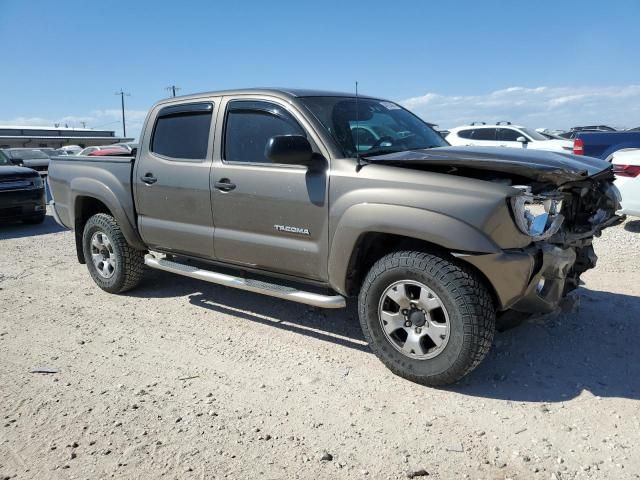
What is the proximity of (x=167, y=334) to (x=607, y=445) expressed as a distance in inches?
130

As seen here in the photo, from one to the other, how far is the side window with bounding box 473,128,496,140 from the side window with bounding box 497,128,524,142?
0.16 metres

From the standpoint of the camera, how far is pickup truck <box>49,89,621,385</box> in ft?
10.6

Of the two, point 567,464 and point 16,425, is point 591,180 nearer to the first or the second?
point 567,464

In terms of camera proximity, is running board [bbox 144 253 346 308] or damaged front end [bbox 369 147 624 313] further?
running board [bbox 144 253 346 308]

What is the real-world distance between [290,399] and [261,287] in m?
1.08

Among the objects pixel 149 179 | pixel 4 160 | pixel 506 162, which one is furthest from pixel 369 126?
pixel 4 160

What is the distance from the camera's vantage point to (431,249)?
3.49 meters

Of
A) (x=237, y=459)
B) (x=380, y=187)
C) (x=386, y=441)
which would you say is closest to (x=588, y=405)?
(x=386, y=441)

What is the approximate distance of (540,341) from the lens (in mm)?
4195

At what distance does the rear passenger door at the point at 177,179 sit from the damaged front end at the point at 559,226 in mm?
2521

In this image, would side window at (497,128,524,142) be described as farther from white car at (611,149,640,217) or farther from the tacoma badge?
the tacoma badge

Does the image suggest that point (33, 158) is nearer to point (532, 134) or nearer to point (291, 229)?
point (532, 134)

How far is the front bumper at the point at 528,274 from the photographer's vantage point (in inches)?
123

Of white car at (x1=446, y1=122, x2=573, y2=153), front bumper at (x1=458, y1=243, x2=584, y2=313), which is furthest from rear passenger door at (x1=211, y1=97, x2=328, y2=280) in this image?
white car at (x1=446, y1=122, x2=573, y2=153)
